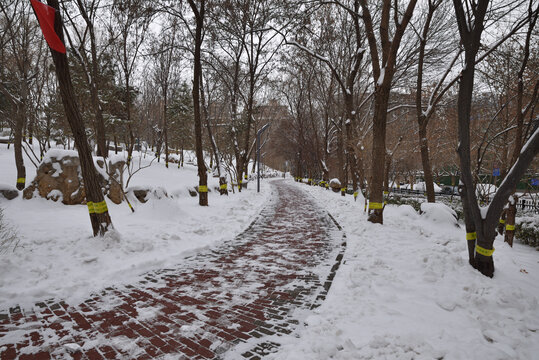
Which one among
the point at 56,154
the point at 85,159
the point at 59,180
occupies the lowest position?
the point at 59,180

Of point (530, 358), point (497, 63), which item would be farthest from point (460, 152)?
point (497, 63)

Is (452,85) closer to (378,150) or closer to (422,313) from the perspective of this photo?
(378,150)

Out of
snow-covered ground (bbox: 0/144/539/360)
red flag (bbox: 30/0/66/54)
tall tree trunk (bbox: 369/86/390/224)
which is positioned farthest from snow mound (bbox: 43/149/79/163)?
tall tree trunk (bbox: 369/86/390/224)

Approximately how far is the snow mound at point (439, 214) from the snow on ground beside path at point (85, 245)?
253 inches

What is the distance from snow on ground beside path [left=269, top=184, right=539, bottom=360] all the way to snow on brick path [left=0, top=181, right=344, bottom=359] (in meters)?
0.35

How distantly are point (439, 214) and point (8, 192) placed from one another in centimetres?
1401

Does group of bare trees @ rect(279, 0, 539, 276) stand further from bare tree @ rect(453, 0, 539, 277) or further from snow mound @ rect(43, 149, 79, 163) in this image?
snow mound @ rect(43, 149, 79, 163)

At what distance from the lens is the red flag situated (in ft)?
13.3

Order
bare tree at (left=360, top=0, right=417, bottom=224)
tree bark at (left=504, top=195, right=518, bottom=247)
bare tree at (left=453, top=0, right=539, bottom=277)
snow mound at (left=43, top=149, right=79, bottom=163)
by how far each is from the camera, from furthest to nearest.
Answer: snow mound at (left=43, top=149, right=79, bottom=163)
bare tree at (left=360, top=0, right=417, bottom=224)
tree bark at (left=504, top=195, right=518, bottom=247)
bare tree at (left=453, top=0, right=539, bottom=277)

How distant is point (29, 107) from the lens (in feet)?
40.4

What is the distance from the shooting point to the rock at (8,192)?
7629 millimetres

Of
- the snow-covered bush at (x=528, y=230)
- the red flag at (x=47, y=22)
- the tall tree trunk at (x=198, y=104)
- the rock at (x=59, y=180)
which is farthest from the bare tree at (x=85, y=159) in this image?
the snow-covered bush at (x=528, y=230)

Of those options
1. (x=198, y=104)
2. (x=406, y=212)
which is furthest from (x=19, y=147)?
(x=406, y=212)

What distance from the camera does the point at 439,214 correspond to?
8.60 meters
